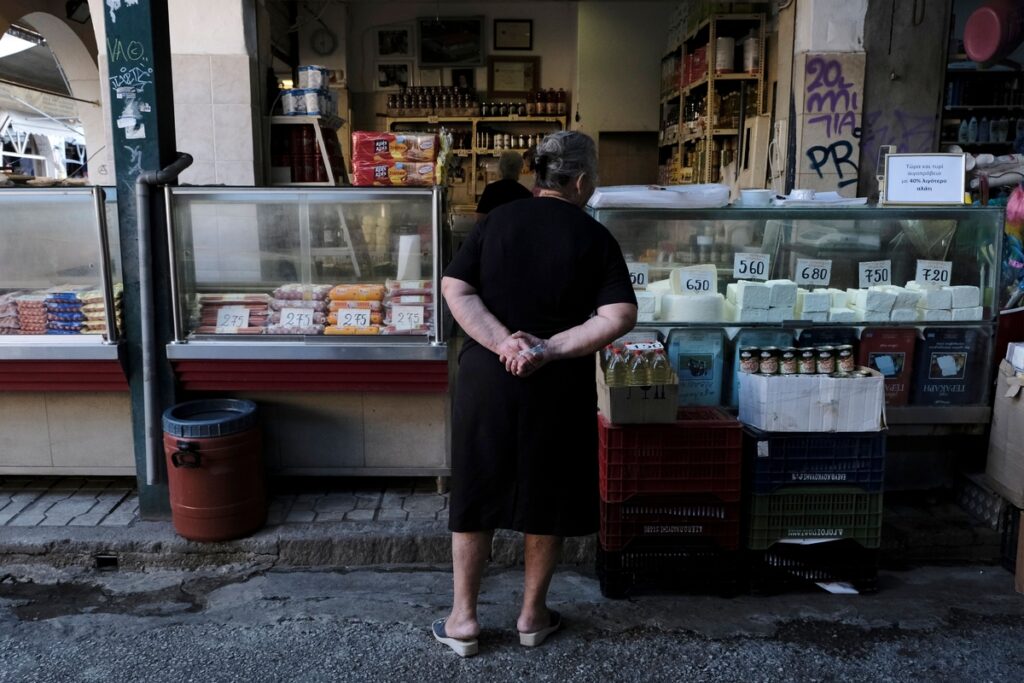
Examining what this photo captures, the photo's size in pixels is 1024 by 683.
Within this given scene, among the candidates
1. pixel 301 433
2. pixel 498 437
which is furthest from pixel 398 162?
pixel 498 437

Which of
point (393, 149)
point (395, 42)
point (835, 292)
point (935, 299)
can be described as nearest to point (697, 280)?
point (835, 292)

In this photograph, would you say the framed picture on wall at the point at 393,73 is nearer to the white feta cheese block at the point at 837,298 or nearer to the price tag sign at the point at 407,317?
the price tag sign at the point at 407,317

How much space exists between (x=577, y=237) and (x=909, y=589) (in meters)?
2.19

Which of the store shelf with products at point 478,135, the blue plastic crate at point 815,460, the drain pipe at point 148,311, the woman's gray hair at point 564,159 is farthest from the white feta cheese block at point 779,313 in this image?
the store shelf with products at point 478,135

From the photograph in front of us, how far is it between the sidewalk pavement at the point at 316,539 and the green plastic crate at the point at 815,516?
53 cm

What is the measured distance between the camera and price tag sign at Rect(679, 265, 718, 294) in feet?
12.6

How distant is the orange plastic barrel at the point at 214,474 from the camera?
3.47 metres

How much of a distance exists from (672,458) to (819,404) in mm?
647

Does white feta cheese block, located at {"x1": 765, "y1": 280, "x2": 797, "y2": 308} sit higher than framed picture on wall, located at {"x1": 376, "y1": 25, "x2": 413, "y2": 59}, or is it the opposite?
framed picture on wall, located at {"x1": 376, "y1": 25, "x2": 413, "y2": 59}

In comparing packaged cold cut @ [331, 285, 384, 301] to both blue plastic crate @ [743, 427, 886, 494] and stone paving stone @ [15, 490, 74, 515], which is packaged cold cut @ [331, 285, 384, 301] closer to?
stone paving stone @ [15, 490, 74, 515]

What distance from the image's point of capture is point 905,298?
3.78 metres

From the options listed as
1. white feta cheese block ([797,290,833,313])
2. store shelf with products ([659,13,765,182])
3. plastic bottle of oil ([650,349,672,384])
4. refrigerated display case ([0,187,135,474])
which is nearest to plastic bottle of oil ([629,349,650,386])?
plastic bottle of oil ([650,349,672,384])

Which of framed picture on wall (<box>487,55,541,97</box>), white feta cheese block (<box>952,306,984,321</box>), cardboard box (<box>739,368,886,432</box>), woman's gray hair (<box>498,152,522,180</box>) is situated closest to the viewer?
cardboard box (<box>739,368,886,432</box>)

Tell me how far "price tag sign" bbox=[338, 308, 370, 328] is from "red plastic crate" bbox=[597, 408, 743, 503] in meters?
1.33
